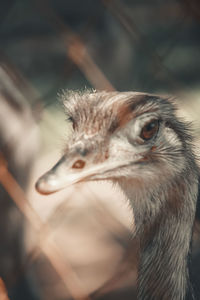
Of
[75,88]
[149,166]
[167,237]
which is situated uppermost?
[75,88]

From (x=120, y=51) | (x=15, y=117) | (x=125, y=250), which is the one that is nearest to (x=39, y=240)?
(x=125, y=250)

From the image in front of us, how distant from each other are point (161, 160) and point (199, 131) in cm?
49

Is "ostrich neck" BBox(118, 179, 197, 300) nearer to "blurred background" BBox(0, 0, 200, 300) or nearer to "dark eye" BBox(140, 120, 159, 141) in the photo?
"dark eye" BBox(140, 120, 159, 141)

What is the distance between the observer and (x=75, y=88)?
136 centimetres

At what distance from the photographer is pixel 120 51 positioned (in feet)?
4.49

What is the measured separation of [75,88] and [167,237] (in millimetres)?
618

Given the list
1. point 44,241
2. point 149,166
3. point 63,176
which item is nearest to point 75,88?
point 44,241

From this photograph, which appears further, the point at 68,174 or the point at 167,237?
the point at 167,237

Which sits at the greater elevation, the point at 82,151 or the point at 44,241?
the point at 82,151

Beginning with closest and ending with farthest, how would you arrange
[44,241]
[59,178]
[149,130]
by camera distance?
1. [59,178]
2. [149,130]
3. [44,241]

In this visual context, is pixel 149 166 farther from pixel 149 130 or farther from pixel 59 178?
pixel 59 178

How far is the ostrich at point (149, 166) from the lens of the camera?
776 millimetres

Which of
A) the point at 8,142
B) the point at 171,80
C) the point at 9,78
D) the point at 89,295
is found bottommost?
the point at 89,295

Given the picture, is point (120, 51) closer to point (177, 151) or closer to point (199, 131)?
point (199, 131)
